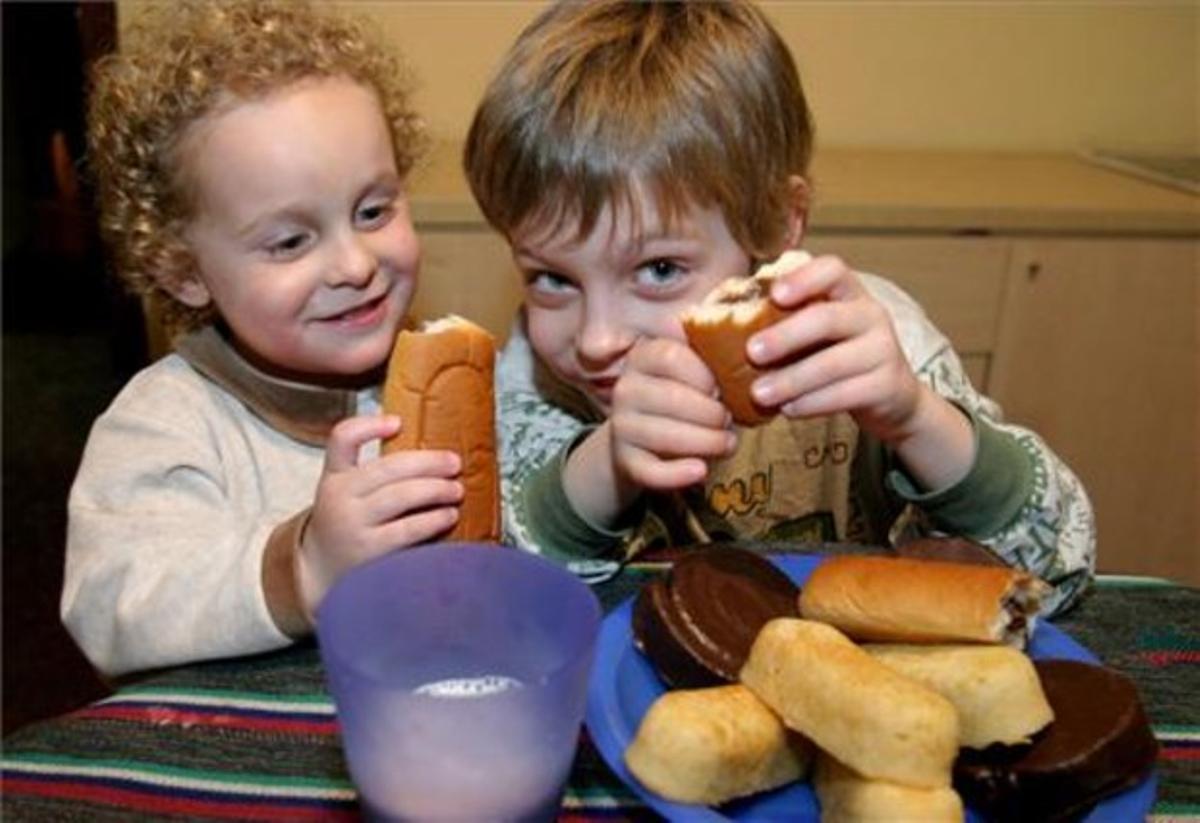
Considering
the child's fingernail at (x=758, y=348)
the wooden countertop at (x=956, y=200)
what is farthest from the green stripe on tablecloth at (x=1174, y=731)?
the wooden countertop at (x=956, y=200)

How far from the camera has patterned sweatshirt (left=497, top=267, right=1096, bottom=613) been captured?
3.10 ft

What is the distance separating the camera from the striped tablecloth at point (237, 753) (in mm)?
638

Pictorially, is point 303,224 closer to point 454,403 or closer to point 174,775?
point 454,403

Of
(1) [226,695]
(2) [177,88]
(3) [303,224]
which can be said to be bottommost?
(1) [226,695]

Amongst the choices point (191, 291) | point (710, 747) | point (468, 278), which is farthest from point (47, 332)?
point (710, 747)

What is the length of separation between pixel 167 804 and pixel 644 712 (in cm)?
27

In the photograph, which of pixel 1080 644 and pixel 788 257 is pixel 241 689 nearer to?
pixel 788 257

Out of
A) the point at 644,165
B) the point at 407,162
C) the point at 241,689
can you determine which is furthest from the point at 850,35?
the point at 241,689

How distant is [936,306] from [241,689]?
Result: 1.53 m

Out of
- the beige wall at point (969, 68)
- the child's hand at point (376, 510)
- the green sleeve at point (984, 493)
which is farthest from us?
the beige wall at point (969, 68)

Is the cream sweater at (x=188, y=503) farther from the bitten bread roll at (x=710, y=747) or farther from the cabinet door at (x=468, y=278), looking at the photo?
the cabinet door at (x=468, y=278)

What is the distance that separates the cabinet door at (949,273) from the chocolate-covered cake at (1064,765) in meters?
1.36

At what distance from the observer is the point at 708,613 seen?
2.26 ft

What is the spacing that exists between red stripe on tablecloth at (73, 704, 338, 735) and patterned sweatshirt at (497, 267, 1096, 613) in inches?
10.8
